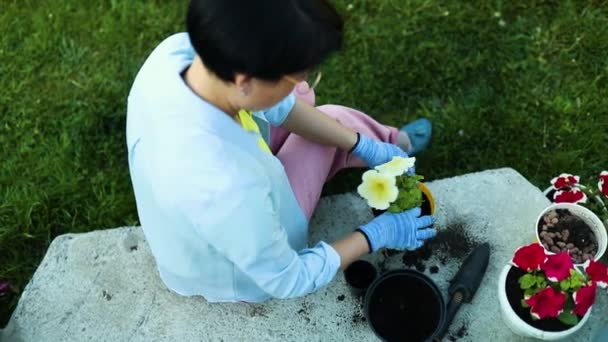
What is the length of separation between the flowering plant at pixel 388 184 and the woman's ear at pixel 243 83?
2.18ft

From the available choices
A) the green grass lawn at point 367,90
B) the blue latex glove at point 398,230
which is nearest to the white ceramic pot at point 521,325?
the blue latex glove at point 398,230

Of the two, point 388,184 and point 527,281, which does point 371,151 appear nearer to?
point 388,184

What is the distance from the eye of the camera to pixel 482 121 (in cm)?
295

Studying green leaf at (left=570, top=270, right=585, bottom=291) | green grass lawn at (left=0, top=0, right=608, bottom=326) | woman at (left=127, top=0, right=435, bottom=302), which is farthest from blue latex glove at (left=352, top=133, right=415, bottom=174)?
green leaf at (left=570, top=270, right=585, bottom=291)

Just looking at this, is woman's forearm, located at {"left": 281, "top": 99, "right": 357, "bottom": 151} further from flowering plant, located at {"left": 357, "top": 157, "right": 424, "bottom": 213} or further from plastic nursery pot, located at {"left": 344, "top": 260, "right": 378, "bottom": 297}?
plastic nursery pot, located at {"left": 344, "top": 260, "right": 378, "bottom": 297}

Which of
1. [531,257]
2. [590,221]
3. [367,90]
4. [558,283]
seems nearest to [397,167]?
[531,257]

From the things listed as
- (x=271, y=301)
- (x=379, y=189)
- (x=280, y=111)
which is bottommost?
(x=271, y=301)

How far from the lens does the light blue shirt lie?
61.1 inches

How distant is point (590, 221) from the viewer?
2.18m

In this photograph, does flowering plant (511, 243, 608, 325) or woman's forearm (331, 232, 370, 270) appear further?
woman's forearm (331, 232, 370, 270)

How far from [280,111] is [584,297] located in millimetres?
1069

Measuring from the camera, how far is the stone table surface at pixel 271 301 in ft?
7.52

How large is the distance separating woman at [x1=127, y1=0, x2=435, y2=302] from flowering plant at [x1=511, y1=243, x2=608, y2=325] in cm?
38

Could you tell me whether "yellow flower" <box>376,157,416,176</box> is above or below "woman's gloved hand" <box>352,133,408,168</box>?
above
